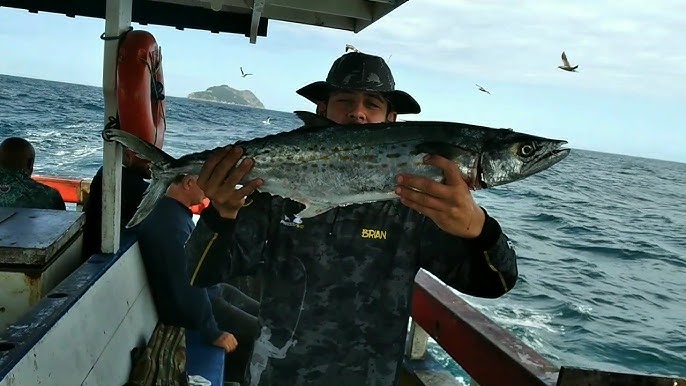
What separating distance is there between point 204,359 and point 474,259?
97.1 inches

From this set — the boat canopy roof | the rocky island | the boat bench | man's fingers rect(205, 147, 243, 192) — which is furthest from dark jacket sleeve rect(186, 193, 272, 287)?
the rocky island

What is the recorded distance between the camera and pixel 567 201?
83.8 ft

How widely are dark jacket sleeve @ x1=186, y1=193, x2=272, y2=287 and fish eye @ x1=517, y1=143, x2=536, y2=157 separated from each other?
1105 mm

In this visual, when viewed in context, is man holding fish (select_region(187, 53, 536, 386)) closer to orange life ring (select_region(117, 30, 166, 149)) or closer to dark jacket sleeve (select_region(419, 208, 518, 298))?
dark jacket sleeve (select_region(419, 208, 518, 298))

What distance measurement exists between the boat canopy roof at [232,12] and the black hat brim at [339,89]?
80.5 inches

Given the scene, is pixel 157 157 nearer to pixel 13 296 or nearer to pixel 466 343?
pixel 13 296

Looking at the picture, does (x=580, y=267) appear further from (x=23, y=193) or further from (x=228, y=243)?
(x=228, y=243)

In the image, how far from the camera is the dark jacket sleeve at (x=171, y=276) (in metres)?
3.74

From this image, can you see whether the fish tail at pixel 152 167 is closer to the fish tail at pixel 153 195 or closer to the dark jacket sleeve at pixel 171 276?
the fish tail at pixel 153 195

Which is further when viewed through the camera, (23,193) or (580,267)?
(580,267)

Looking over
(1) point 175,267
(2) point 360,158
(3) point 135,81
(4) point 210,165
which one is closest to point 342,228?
(2) point 360,158

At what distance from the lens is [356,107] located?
2.50 m

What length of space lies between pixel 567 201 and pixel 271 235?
1002 inches

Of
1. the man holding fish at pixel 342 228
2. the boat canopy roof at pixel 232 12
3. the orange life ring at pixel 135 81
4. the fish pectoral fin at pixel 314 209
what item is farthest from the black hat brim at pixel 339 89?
the boat canopy roof at pixel 232 12
